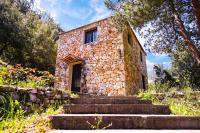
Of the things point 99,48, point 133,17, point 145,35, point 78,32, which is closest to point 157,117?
point 133,17

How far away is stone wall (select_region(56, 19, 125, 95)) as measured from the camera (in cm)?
1101

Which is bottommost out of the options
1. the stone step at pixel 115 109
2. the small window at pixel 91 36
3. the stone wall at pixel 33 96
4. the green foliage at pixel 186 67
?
the stone step at pixel 115 109

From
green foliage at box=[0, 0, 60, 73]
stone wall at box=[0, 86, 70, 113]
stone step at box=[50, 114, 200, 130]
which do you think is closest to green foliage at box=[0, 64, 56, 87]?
stone wall at box=[0, 86, 70, 113]

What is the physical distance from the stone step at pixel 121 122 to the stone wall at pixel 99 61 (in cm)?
678

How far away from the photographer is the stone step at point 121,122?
345cm

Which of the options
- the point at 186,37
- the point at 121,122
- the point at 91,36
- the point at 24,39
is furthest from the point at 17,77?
the point at 24,39

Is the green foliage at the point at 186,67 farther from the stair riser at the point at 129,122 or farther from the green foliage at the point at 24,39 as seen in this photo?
the stair riser at the point at 129,122

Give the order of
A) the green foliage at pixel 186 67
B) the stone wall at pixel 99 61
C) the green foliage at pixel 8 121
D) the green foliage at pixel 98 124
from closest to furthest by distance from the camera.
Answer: the green foliage at pixel 8 121 < the green foliage at pixel 98 124 < the stone wall at pixel 99 61 < the green foliage at pixel 186 67

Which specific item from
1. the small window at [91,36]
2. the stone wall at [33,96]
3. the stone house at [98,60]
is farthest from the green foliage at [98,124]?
the small window at [91,36]

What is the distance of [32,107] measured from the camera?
4.64 metres

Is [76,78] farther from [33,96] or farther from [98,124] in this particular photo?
[98,124]

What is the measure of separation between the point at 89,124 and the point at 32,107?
1.83 meters

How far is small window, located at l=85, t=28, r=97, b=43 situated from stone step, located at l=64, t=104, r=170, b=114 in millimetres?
8659

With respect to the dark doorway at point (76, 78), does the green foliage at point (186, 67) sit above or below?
above
